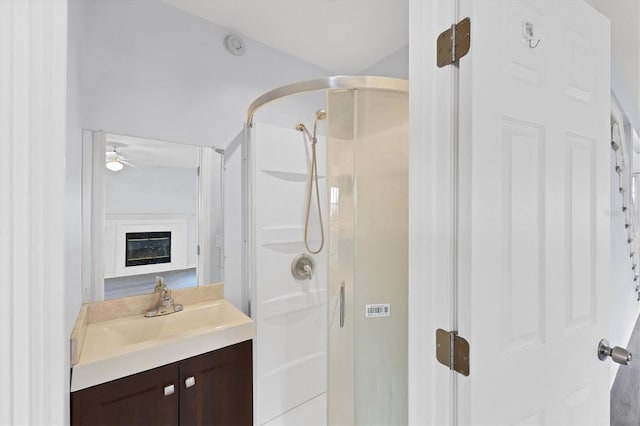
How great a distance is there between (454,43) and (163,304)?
5.87ft

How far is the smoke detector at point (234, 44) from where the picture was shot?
201 centimetres

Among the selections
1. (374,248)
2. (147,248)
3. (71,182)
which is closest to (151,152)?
(147,248)

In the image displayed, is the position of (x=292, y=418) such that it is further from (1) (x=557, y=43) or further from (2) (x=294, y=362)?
(1) (x=557, y=43)

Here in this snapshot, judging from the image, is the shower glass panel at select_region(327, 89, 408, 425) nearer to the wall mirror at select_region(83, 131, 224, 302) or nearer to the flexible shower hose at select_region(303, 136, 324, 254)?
the flexible shower hose at select_region(303, 136, 324, 254)

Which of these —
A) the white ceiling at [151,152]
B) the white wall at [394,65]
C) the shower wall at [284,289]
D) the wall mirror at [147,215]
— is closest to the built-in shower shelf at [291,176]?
the shower wall at [284,289]

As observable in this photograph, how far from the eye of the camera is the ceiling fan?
1.67 m

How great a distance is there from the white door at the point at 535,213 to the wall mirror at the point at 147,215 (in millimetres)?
1612

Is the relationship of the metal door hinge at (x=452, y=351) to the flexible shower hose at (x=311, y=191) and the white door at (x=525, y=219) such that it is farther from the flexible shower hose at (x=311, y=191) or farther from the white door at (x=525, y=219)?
the flexible shower hose at (x=311, y=191)

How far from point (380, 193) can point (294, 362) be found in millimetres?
1429

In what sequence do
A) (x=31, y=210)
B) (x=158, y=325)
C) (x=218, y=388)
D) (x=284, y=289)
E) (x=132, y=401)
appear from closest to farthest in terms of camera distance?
(x=31, y=210) < (x=132, y=401) < (x=218, y=388) < (x=158, y=325) < (x=284, y=289)

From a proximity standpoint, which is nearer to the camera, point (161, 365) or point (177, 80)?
point (161, 365)

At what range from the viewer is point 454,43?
2.56ft

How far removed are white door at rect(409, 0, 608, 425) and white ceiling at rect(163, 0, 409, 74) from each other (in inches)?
46.6

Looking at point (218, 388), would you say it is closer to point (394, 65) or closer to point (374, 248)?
point (374, 248)
